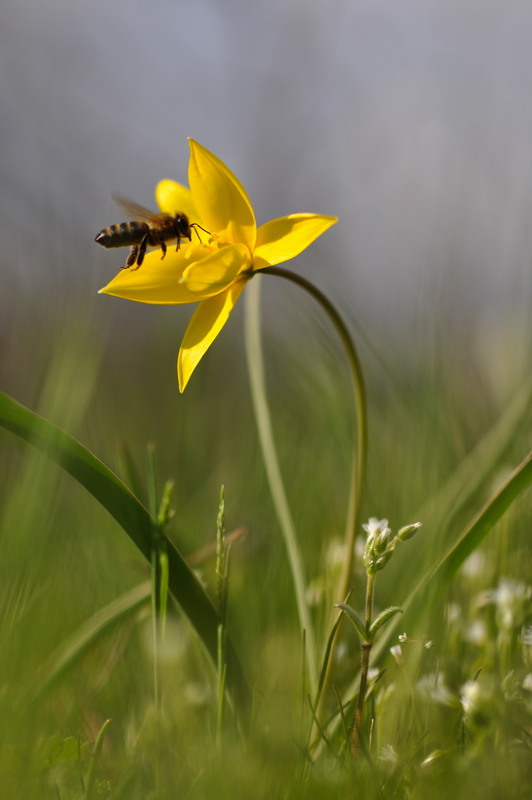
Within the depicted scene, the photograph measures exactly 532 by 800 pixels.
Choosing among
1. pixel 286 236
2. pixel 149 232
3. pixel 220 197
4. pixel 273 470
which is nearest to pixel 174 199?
pixel 149 232

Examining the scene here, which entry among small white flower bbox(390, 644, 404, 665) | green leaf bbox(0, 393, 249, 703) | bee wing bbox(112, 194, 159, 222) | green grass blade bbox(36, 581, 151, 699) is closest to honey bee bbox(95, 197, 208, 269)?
bee wing bbox(112, 194, 159, 222)

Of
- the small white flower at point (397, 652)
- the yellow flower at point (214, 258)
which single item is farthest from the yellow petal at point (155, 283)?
the small white flower at point (397, 652)

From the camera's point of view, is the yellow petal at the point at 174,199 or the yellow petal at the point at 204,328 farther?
the yellow petal at the point at 174,199

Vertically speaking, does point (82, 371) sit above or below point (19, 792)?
above

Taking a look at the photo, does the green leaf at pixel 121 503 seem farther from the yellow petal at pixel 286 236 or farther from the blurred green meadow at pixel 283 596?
the yellow petal at pixel 286 236

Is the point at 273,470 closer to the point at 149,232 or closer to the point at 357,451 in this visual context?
the point at 357,451

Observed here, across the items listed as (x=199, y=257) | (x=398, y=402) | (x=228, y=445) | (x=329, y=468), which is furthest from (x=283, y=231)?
(x=228, y=445)

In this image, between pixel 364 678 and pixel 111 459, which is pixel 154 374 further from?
pixel 364 678

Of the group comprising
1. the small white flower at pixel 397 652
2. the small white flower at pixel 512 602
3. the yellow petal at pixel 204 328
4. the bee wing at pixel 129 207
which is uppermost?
the bee wing at pixel 129 207
